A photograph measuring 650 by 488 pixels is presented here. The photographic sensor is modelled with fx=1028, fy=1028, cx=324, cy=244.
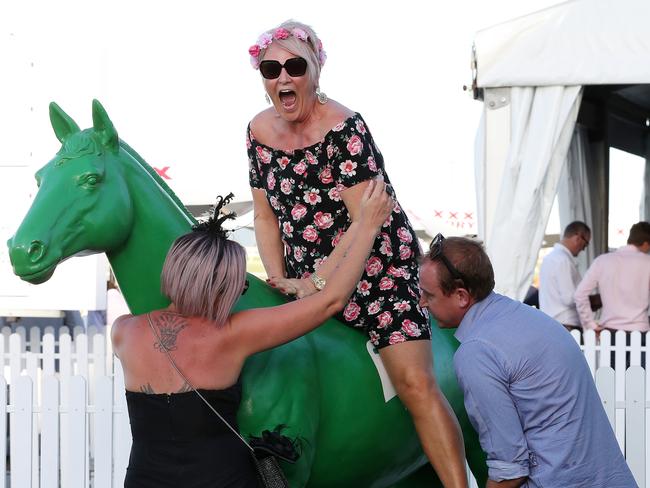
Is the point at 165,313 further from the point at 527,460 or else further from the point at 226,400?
the point at 527,460

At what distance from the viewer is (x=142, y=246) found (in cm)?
339

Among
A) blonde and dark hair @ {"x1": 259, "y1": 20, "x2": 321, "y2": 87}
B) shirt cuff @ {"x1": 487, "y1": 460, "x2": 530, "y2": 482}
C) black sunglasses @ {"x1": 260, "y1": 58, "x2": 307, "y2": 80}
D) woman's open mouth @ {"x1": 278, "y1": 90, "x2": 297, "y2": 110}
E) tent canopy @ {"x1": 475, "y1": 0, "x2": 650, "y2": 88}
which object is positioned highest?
tent canopy @ {"x1": 475, "y1": 0, "x2": 650, "y2": 88}

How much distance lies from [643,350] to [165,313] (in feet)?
22.9

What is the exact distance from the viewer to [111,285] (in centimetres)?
1142

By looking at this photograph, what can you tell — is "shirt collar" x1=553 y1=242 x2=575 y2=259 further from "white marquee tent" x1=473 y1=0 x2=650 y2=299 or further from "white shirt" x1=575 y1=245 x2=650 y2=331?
"white marquee tent" x1=473 y1=0 x2=650 y2=299

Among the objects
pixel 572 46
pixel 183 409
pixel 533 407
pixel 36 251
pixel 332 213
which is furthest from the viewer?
pixel 572 46

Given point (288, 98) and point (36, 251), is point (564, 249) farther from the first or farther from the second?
point (36, 251)

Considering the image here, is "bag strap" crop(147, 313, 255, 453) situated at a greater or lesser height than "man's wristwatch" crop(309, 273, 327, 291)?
lesser

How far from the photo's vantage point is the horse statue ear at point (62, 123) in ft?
11.0


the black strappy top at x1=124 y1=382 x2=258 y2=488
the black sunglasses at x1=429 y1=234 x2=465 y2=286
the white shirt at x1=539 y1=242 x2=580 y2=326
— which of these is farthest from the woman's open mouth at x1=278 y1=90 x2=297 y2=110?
the white shirt at x1=539 y1=242 x2=580 y2=326

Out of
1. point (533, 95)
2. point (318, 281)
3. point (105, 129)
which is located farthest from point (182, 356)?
point (533, 95)

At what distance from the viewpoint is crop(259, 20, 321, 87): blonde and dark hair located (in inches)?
140

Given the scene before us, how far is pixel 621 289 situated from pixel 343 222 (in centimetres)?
633

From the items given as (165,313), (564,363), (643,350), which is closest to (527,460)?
(564,363)
